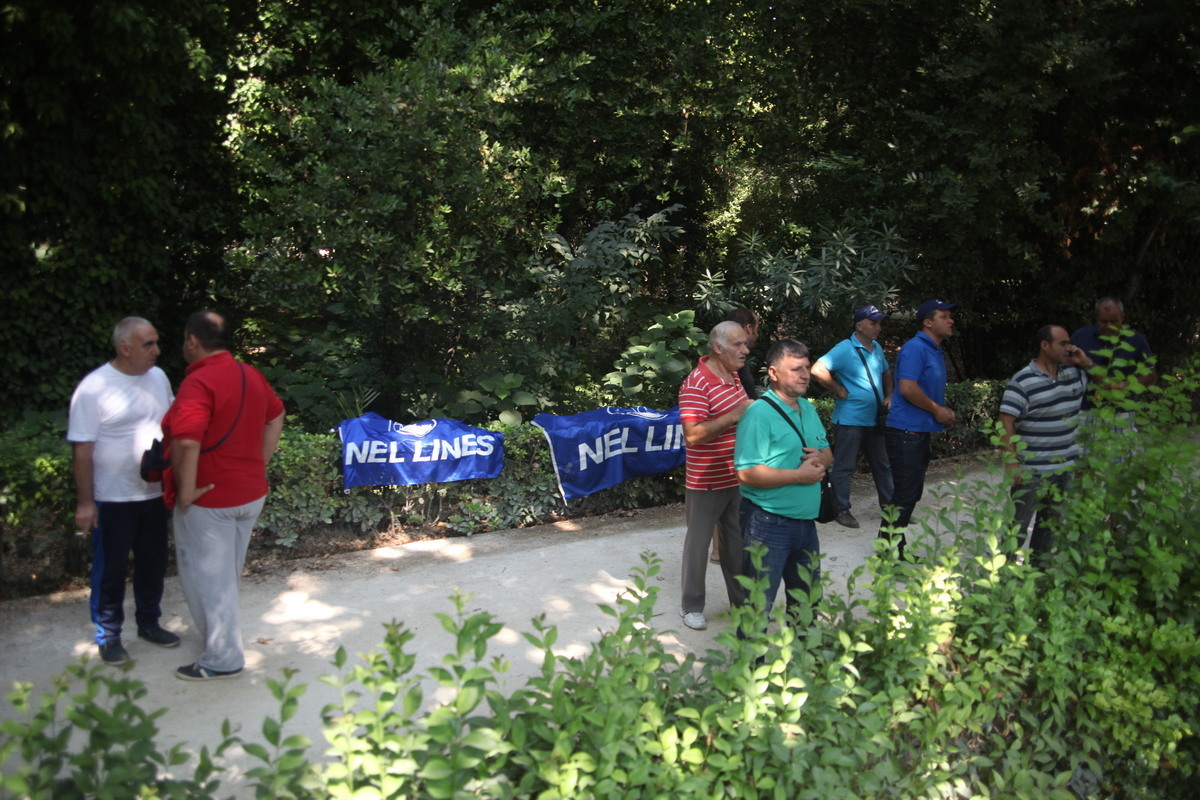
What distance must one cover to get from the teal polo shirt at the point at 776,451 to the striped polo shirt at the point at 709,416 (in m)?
0.64

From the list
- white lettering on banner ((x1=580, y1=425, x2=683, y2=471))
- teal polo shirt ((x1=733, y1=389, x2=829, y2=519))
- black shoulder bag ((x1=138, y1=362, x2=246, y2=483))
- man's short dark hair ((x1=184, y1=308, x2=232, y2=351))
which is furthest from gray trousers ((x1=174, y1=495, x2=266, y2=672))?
white lettering on banner ((x1=580, y1=425, x2=683, y2=471))

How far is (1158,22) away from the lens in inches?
397

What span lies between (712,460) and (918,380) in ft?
6.54

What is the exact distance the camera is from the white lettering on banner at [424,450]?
22.7 ft

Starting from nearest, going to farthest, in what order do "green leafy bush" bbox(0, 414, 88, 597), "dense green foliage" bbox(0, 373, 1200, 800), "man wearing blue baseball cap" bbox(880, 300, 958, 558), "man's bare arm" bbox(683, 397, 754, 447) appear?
"dense green foliage" bbox(0, 373, 1200, 800) < "man's bare arm" bbox(683, 397, 754, 447) < "green leafy bush" bbox(0, 414, 88, 597) < "man wearing blue baseball cap" bbox(880, 300, 958, 558)

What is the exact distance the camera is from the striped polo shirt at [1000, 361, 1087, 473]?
5.89 metres

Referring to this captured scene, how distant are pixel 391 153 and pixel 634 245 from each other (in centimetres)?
303

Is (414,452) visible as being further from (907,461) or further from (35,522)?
(907,461)

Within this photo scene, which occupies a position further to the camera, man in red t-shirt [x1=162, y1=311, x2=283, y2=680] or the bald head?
the bald head

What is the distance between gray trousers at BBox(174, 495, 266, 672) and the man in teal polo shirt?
8.08 ft

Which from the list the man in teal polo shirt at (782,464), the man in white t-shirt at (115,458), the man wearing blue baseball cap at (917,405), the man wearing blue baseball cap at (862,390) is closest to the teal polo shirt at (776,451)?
the man in teal polo shirt at (782,464)

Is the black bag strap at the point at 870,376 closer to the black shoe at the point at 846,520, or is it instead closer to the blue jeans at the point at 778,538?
the black shoe at the point at 846,520

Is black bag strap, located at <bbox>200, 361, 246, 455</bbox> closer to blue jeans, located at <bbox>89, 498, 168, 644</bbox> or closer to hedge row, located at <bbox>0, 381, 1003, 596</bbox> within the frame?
blue jeans, located at <bbox>89, 498, 168, 644</bbox>

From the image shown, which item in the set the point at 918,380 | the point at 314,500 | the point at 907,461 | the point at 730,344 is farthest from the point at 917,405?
the point at 314,500
